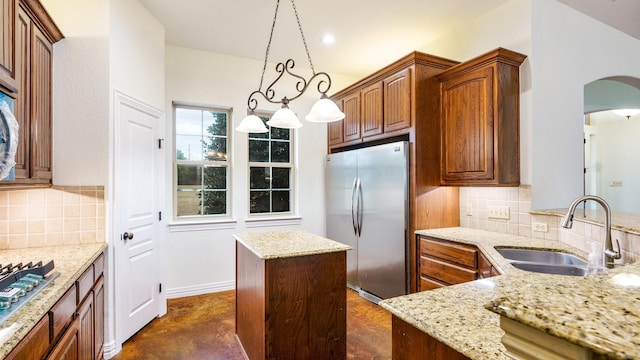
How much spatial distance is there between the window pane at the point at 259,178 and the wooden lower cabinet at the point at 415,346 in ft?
10.5

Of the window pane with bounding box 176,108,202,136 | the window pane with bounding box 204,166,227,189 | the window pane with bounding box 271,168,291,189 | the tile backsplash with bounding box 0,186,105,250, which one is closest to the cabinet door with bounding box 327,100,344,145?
the window pane with bounding box 271,168,291,189

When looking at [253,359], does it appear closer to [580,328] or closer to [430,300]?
[430,300]

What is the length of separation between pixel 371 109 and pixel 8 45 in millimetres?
2883

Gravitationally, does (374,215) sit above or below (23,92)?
below

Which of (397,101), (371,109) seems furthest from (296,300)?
(371,109)

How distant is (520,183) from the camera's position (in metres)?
2.64

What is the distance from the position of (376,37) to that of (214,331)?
132 inches

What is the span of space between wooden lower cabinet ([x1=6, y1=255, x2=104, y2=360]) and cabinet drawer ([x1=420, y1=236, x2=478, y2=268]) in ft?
8.23

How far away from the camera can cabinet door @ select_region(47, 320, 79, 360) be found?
4.46ft

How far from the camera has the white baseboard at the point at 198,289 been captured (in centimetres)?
353

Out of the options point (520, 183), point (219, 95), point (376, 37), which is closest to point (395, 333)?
point (520, 183)

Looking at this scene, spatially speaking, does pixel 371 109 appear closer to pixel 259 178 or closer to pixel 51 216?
pixel 259 178

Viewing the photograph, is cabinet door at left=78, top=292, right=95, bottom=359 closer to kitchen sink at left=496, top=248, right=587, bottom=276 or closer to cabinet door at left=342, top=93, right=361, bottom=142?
kitchen sink at left=496, top=248, right=587, bottom=276

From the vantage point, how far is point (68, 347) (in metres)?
1.52
